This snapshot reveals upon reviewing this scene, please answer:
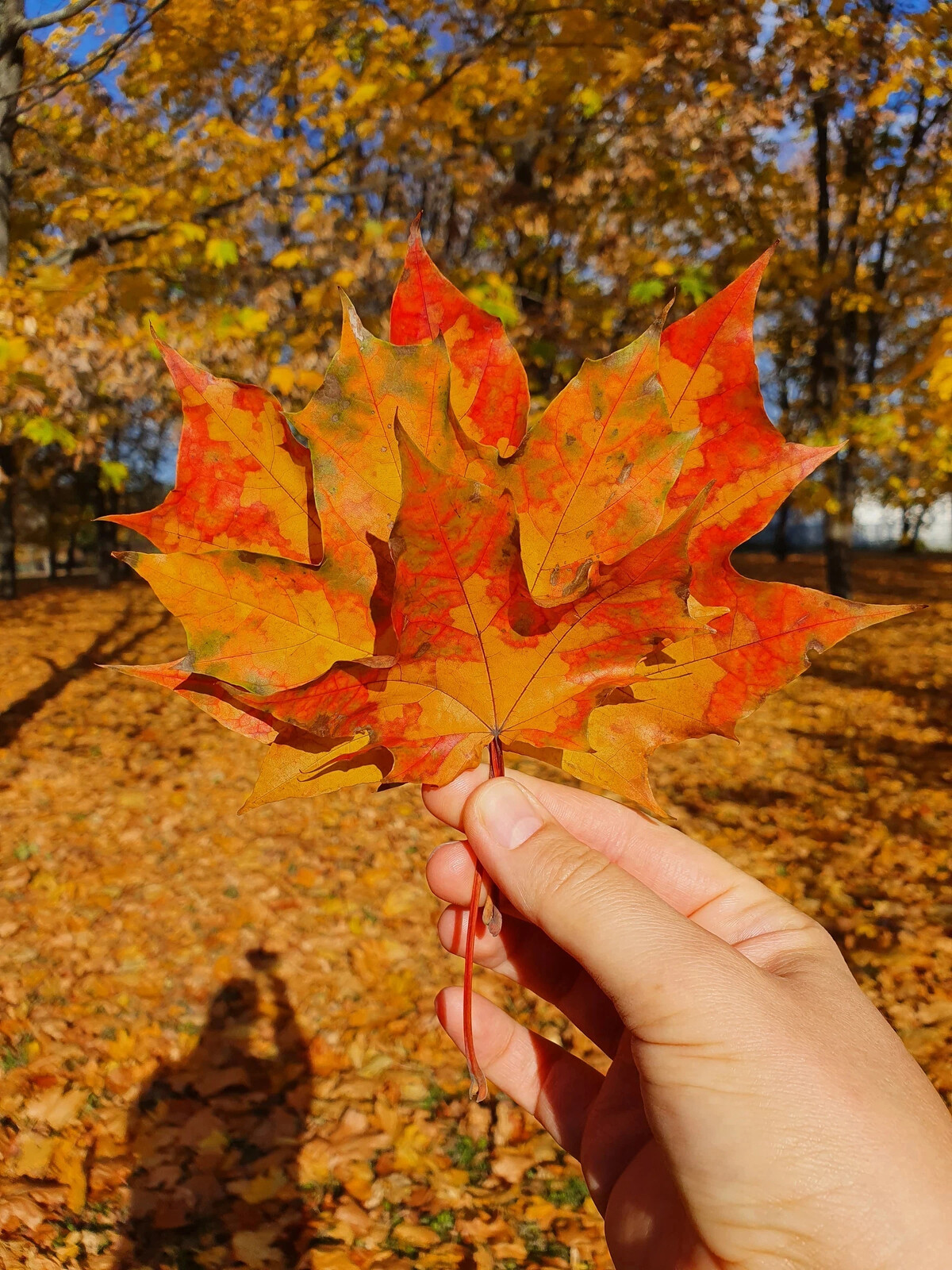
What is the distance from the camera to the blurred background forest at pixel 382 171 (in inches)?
171

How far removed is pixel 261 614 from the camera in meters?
1.02

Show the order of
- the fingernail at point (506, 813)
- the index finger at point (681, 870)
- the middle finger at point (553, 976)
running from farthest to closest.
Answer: the middle finger at point (553, 976) < the index finger at point (681, 870) < the fingernail at point (506, 813)

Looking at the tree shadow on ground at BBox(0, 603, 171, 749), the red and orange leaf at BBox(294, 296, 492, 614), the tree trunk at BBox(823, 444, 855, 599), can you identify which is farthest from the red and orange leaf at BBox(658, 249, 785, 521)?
the tree trunk at BBox(823, 444, 855, 599)

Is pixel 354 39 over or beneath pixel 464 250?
over

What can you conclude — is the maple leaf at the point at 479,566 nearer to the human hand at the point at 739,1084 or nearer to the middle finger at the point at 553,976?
the human hand at the point at 739,1084

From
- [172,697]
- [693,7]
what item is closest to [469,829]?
[693,7]

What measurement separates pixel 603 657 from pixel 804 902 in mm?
4255

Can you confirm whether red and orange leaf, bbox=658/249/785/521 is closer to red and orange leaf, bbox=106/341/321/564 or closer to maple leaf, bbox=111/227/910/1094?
maple leaf, bbox=111/227/910/1094

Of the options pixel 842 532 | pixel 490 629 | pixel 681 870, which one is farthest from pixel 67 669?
pixel 842 532

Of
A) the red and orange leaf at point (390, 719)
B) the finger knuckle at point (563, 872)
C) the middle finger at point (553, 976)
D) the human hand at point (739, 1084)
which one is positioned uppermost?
the red and orange leaf at point (390, 719)

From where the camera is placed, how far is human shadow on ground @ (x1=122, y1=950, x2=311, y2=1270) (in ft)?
8.81

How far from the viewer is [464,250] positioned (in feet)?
29.5

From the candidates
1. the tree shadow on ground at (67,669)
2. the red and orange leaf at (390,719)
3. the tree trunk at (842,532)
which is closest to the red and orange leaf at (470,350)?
the red and orange leaf at (390,719)

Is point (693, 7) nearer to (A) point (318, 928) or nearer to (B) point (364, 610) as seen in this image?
(B) point (364, 610)
